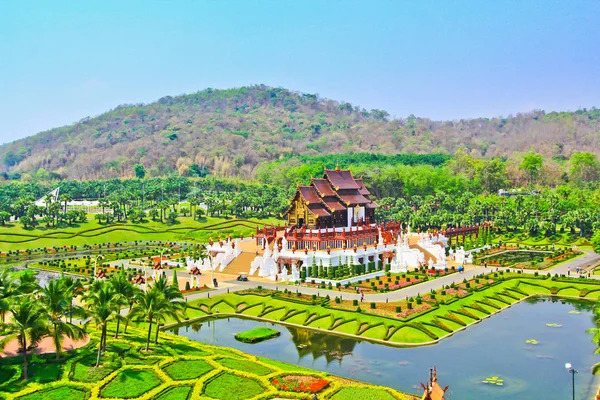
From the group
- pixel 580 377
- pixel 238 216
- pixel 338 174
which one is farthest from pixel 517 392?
pixel 238 216

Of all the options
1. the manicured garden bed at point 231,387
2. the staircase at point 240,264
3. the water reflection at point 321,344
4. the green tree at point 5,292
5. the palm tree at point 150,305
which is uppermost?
the green tree at point 5,292

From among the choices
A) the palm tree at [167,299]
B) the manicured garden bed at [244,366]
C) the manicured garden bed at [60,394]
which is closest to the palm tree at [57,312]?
the manicured garden bed at [60,394]

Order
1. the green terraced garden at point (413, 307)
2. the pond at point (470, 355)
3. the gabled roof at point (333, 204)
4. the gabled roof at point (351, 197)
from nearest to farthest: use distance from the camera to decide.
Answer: the pond at point (470, 355), the green terraced garden at point (413, 307), the gabled roof at point (333, 204), the gabled roof at point (351, 197)

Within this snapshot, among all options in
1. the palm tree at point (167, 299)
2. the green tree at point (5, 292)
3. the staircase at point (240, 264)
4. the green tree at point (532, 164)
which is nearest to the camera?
the green tree at point (5, 292)

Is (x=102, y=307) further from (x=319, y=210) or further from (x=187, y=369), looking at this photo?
(x=319, y=210)

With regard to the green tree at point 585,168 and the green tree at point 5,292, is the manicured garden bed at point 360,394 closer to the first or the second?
the green tree at point 5,292

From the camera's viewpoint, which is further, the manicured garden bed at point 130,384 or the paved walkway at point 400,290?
the paved walkway at point 400,290

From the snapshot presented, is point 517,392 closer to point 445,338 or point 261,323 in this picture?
point 445,338
